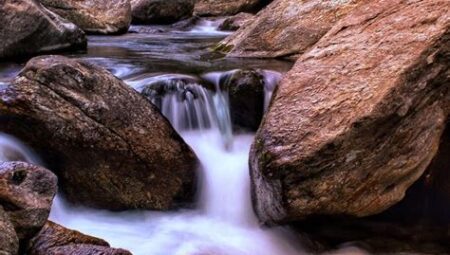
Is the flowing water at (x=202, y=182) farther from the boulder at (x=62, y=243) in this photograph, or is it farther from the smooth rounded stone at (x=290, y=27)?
the boulder at (x=62, y=243)

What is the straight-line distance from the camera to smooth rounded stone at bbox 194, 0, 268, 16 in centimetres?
1722

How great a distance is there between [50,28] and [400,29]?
5382 millimetres

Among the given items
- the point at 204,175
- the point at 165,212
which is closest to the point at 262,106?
the point at 204,175

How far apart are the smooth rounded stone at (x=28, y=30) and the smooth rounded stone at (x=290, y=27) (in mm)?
2709

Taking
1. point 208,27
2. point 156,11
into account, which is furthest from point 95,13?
point 208,27

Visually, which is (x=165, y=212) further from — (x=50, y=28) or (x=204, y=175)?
(x=50, y=28)

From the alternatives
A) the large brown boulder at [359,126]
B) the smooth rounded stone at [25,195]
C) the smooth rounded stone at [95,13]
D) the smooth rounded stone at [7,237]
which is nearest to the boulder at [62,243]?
the smooth rounded stone at [25,195]

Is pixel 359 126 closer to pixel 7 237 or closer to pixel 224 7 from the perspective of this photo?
pixel 7 237

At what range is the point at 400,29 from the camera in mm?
4738

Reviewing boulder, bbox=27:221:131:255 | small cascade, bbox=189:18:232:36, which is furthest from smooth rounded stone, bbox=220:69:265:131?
small cascade, bbox=189:18:232:36

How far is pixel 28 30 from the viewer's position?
763 cm

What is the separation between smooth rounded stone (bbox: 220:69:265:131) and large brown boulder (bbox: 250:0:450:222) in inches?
38.1

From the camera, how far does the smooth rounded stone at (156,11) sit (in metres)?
14.7

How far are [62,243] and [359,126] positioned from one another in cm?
237
